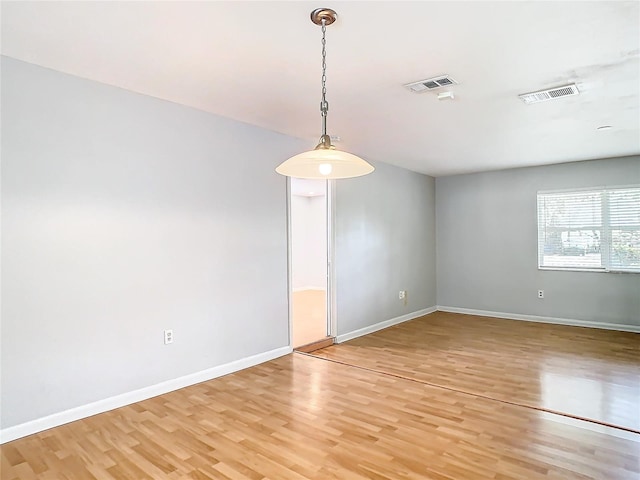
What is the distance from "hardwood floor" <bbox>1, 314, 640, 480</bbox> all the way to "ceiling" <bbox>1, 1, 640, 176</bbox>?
2.51 meters

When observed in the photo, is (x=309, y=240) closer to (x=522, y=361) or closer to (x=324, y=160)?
(x=522, y=361)

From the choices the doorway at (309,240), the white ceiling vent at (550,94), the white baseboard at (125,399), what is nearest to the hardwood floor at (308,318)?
the doorway at (309,240)

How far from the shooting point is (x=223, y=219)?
3867mm

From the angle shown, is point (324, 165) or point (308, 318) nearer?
point (324, 165)

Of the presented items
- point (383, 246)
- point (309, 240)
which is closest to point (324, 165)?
point (383, 246)

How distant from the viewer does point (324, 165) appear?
2197 mm

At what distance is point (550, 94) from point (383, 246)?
→ 3.31 m

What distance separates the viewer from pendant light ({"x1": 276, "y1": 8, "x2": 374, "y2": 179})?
205 centimetres

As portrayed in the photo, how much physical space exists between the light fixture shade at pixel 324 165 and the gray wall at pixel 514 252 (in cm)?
527

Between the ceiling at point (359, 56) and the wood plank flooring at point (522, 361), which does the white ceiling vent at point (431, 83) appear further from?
the wood plank flooring at point (522, 361)

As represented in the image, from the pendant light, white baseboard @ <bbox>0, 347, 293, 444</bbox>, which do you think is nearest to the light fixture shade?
the pendant light

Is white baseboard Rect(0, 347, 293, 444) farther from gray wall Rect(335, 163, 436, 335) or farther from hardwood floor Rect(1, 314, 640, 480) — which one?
gray wall Rect(335, 163, 436, 335)

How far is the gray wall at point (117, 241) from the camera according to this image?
2.65 meters

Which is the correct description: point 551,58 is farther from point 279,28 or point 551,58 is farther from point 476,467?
point 476,467
